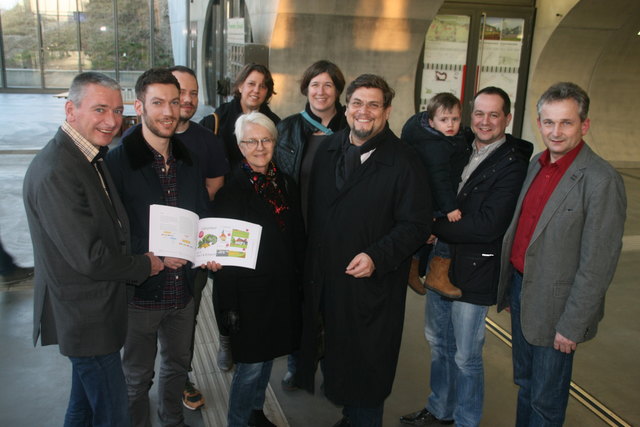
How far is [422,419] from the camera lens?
11.6ft

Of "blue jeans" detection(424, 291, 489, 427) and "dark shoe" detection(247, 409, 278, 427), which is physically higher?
"blue jeans" detection(424, 291, 489, 427)

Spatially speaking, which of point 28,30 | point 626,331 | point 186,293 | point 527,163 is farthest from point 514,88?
point 28,30

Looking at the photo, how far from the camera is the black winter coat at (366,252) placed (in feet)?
9.20

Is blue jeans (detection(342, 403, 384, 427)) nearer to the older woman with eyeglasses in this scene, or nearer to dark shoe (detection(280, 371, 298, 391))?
the older woman with eyeglasses

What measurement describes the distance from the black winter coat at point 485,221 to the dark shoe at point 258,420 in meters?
1.39

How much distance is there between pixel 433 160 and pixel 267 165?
3.04 ft

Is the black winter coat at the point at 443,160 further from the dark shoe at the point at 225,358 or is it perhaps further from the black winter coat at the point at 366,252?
the dark shoe at the point at 225,358

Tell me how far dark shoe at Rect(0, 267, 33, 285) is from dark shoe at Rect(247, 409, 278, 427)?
334 cm

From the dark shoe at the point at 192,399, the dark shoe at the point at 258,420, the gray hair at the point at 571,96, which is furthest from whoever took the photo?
the dark shoe at the point at 192,399

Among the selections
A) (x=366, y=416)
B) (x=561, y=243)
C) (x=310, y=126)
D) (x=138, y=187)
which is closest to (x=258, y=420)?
(x=366, y=416)

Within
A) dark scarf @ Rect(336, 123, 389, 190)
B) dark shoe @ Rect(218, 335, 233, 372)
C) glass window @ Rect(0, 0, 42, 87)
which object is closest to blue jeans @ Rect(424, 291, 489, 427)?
dark scarf @ Rect(336, 123, 389, 190)

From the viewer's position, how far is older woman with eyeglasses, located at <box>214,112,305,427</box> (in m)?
2.91

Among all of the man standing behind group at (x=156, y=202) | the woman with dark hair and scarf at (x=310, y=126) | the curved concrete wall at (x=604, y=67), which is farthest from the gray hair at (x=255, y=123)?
the curved concrete wall at (x=604, y=67)

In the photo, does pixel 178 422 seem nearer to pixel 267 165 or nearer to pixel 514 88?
pixel 267 165
